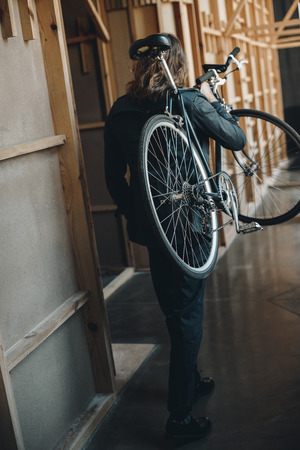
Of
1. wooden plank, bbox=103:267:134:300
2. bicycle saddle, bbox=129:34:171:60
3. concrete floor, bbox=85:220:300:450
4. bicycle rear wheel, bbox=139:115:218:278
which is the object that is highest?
bicycle saddle, bbox=129:34:171:60

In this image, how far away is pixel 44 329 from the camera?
239 centimetres

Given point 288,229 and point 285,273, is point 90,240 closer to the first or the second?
point 285,273

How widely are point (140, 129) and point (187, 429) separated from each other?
132 cm

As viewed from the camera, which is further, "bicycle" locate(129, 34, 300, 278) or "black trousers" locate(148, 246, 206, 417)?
"black trousers" locate(148, 246, 206, 417)

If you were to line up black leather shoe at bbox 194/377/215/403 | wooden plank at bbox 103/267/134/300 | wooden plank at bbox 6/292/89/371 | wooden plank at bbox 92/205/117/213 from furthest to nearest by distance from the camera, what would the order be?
wooden plank at bbox 92/205/117/213, wooden plank at bbox 103/267/134/300, black leather shoe at bbox 194/377/215/403, wooden plank at bbox 6/292/89/371

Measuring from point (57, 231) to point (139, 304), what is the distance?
1.92 meters

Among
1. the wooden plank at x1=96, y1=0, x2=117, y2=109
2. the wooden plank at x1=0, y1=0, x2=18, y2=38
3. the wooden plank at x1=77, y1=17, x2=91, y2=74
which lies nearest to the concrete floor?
the wooden plank at x1=96, y1=0, x2=117, y2=109

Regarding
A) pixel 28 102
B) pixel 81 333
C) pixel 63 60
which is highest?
pixel 63 60

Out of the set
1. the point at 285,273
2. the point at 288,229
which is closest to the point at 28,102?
the point at 285,273

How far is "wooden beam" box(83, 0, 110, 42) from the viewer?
14.8 ft

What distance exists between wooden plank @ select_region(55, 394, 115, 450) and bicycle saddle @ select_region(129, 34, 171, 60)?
165cm

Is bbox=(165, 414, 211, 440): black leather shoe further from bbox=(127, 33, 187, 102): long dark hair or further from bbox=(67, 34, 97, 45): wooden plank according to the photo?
bbox=(67, 34, 97, 45): wooden plank

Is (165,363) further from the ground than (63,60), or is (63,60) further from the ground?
(63,60)

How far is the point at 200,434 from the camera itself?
253 cm
